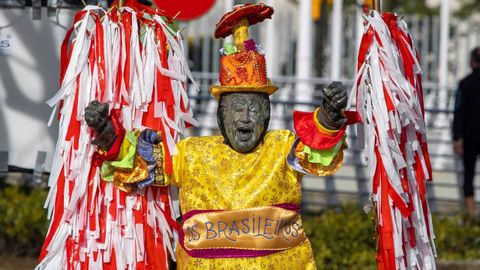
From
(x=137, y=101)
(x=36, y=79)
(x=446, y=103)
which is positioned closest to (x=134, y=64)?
(x=137, y=101)

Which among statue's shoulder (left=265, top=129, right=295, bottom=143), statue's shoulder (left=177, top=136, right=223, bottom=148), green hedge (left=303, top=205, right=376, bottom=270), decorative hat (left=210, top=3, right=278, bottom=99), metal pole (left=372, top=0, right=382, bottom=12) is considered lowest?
green hedge (left=303, top=205, right=376, bottom=270)

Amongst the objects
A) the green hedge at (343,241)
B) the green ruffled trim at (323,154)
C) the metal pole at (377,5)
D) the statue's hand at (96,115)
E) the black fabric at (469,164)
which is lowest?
the green hedge at (343,241)

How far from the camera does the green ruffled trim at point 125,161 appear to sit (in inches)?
201

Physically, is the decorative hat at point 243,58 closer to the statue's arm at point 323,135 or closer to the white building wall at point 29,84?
the statue's arm at point 323,135

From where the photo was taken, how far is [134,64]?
213 inches

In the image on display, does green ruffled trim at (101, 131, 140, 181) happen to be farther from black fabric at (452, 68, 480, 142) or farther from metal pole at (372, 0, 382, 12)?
black fabric at (452, 68, 480, 142)

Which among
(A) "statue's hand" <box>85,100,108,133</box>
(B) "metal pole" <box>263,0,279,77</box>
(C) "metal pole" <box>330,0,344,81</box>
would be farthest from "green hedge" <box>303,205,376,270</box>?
(B) "metal pole" <box>263,0,279,77</box>

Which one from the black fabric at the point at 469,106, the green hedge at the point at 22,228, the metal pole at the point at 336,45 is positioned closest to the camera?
the green hedge at the point at 22,228

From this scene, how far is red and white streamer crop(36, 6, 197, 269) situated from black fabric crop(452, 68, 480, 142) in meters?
5.31

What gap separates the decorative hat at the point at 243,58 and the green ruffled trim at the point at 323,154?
34cm

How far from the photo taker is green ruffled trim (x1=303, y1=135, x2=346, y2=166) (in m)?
5.03

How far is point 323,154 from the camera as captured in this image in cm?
504

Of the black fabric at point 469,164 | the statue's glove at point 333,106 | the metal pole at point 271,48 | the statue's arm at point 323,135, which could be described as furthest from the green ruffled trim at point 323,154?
the metal pole at point 271,48

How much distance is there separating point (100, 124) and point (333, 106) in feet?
3.08
